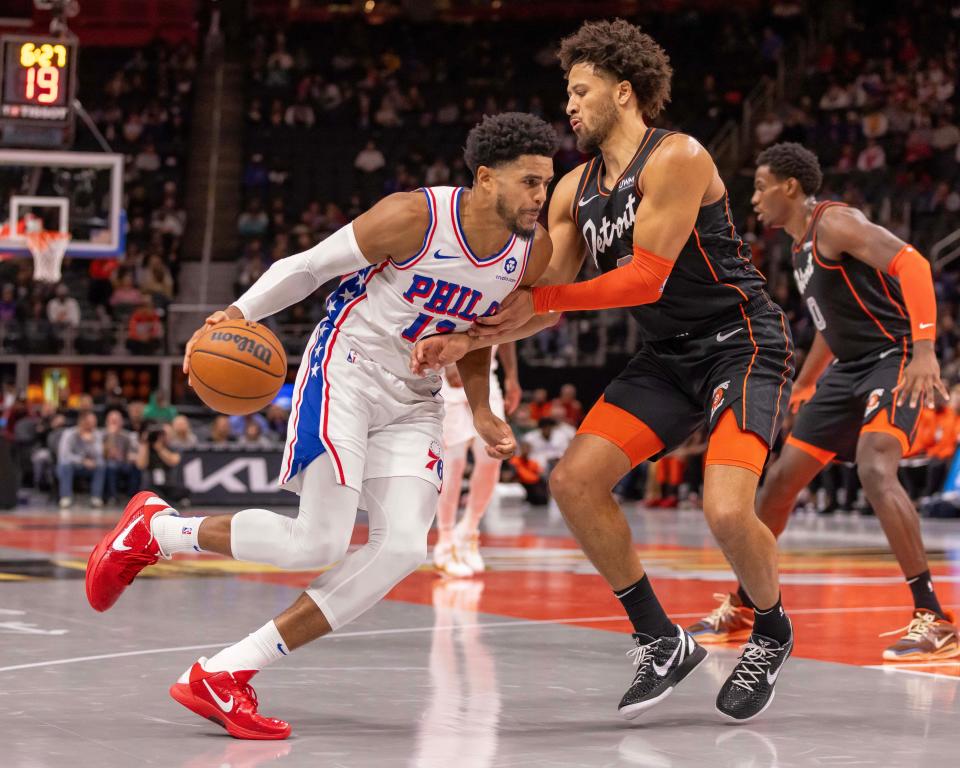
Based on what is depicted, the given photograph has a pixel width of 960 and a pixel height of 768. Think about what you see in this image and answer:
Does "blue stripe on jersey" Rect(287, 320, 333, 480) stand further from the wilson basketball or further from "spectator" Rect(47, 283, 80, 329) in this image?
"spectator" Rect(47, 283, 80, 329)

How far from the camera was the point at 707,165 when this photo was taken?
15.2 feet

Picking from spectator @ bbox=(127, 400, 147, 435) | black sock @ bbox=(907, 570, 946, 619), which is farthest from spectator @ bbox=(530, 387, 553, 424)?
black sock @ bbox=(907, 570, 946, 619)

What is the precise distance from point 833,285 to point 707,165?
1.86m

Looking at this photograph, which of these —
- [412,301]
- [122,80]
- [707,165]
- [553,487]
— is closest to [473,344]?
[412,301]

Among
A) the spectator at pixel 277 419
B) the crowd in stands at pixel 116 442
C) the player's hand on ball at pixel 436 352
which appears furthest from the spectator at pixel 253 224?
the player's hand on ball at pixel 436 352

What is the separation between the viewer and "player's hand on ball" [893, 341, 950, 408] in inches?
221

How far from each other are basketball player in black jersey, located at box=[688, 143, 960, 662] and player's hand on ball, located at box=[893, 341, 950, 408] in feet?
0.55

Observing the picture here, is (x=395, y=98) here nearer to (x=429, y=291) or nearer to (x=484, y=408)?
(x=484, y=408)

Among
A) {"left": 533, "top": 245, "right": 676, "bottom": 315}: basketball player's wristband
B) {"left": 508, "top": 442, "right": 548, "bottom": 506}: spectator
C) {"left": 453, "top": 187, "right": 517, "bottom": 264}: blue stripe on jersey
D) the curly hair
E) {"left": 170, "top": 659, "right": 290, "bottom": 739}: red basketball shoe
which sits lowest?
{"left": 508, "top": 442, "right": 548, "bottom": 506}: spectator

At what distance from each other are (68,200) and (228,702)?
13.1 meters

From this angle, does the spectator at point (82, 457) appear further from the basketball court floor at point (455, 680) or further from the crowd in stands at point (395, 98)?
the basketball court floor at point (455, 680)

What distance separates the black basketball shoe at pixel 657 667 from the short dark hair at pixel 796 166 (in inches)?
91.3

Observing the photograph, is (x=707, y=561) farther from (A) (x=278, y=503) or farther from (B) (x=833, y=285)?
(A) (x=278, y=503)

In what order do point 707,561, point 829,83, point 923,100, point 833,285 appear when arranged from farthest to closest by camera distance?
point 829,83, point 923,100, point 707,561, point 833,285
